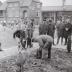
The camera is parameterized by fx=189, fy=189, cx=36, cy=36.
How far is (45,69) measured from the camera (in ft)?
25.4

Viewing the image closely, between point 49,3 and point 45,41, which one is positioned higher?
point 49,3

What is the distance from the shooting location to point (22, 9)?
45562 mm

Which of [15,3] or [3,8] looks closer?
[15,3]

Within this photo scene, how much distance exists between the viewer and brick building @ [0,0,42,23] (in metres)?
41.2

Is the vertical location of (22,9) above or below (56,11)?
above

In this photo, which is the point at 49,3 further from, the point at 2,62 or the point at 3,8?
the point at 2,62

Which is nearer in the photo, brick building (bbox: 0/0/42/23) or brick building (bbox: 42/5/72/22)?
brick building (bbox: 42/5/72/22)

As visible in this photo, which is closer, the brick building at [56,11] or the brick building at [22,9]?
the brick building at [56,11]

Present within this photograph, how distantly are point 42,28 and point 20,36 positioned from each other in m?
3.95

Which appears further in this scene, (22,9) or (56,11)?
(22,9)

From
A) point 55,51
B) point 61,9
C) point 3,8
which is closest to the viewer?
point 55,51

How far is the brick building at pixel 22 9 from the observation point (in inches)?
1621

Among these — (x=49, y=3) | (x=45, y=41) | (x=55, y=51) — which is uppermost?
(x=49, y=3)

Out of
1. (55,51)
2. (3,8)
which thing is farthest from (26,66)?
(3,8)
